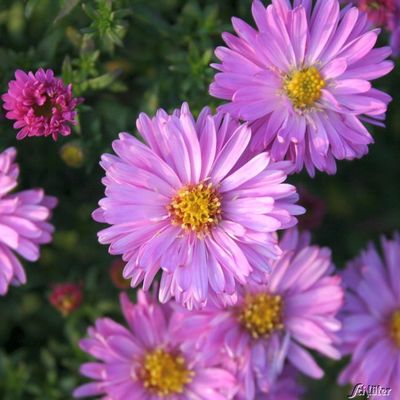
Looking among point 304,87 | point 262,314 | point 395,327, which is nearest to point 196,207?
point 304,87

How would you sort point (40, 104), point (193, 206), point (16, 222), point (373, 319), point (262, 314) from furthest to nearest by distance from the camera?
point (373, 319) → point (262, 314) → point (16, 222) → point (193, 206) → point (40, 104)

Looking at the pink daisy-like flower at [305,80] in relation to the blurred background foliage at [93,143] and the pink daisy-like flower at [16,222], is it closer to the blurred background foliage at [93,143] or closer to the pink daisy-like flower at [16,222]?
the blurred background foliage at [93,143]

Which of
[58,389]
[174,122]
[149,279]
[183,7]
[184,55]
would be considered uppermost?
[183,7]

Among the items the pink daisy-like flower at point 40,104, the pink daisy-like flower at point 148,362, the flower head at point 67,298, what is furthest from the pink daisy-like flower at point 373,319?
the pink daisy-like flower at point 40,104

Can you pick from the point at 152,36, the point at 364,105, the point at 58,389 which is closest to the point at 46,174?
the point at 152,36

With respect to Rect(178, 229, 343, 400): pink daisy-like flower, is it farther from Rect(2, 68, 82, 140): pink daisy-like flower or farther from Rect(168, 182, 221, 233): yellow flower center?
Rect(2, 68, 82, 140): pink daisy-like flower

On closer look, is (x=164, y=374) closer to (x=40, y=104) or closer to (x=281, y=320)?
(x=281, y=320)

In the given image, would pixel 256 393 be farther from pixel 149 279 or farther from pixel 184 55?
pixel 184 55
